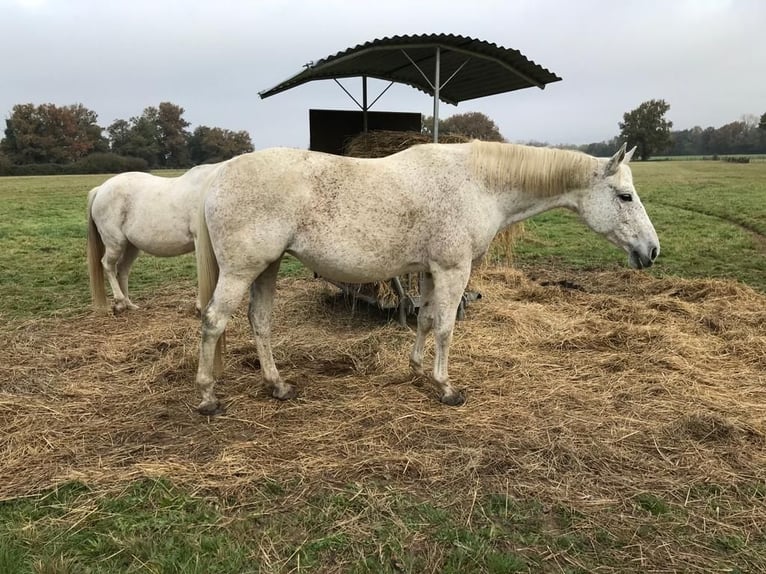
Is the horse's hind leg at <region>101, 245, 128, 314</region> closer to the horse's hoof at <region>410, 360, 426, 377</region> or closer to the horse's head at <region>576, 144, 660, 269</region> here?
the horse's hoof at <region>410, 360, 426, 377</region>

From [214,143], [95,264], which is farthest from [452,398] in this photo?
[214,143]

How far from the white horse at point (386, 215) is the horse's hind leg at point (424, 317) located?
23mm

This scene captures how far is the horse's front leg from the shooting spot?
12.4ft

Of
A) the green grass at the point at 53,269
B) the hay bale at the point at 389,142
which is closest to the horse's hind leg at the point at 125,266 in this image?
the green grass at the point at 53,269

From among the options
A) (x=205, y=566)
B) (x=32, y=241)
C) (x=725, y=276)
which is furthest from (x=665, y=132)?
(x=205, y=566)

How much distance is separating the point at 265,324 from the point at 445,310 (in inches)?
56.3

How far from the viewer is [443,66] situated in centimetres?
593

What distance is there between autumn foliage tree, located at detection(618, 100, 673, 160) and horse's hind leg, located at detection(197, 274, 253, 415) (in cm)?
6446

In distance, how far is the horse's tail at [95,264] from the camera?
20.7 feet

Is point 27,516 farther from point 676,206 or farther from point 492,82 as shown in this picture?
point 676,206

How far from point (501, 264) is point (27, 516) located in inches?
309

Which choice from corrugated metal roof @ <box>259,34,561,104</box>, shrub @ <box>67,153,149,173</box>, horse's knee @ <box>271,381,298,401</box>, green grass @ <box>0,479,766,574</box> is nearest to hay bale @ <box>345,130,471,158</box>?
corrugated metal roof @ <box>259,34,561,104</box>

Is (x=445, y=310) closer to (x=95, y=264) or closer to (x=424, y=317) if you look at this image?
(x=424, y=317)

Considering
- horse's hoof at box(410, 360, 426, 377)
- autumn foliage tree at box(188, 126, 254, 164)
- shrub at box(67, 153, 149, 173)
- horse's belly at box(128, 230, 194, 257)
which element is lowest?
horse's hoof at box(410, 360, 426, 377)
